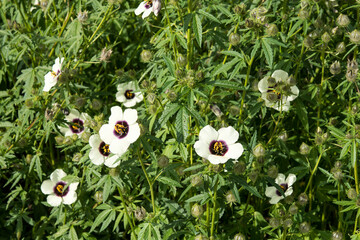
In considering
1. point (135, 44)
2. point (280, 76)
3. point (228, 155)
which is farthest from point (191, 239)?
point (135, 44)

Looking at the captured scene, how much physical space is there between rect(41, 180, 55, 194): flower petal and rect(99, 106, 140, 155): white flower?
1183 mm

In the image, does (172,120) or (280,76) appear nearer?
Answer: (280,76)

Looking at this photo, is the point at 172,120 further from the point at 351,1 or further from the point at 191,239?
the point at 351,1

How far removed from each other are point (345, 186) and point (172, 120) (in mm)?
1307

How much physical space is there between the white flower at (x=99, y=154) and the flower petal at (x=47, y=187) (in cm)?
92

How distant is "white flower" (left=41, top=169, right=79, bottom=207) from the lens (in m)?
3.20

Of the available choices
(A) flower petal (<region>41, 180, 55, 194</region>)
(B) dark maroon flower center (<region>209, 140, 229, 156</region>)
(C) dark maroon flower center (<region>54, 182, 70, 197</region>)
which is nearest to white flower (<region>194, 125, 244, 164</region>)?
(B) dark maroon flower center (<region>209, 140, 229, 156</region>)

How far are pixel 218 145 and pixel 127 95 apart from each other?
1.44 m

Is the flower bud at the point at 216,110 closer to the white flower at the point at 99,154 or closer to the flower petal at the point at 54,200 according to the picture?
the white flower at the point at 99,154

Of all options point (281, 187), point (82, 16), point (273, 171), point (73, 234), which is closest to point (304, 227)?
point (281, 187)

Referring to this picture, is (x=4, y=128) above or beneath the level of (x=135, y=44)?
beneath

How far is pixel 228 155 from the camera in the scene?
2371 mm

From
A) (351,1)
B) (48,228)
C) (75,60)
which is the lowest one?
(48,228)

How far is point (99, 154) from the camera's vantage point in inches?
103
